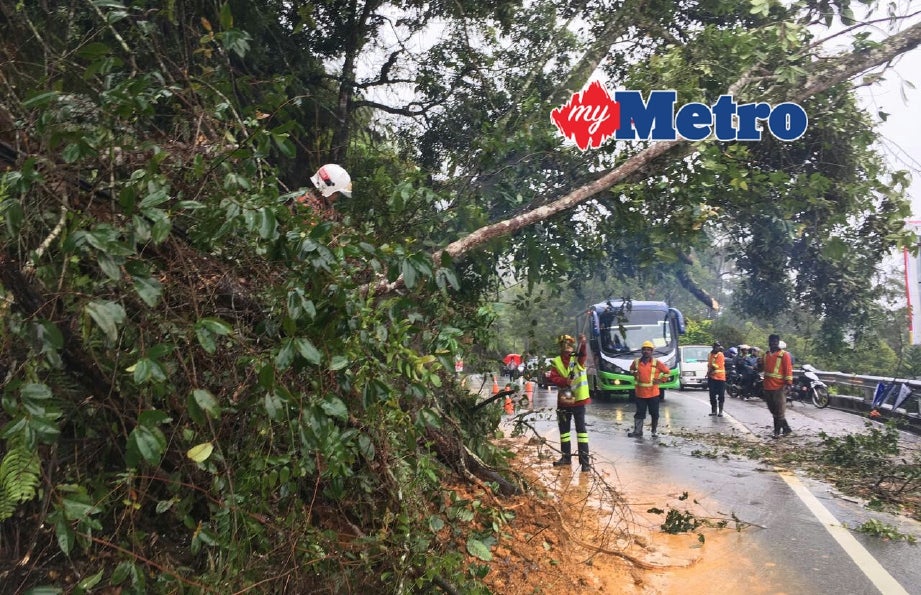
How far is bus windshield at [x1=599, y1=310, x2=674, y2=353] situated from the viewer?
2056cm

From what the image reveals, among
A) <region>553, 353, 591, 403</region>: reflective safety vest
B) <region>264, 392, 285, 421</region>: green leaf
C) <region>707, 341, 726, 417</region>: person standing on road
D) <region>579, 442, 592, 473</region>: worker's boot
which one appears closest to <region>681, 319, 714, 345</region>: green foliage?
<region>707, 341, 726, 417</region>: person standing on road

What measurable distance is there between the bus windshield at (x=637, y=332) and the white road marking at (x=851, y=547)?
12721 millimetres

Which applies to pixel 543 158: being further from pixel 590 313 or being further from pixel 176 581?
pixel 590 313

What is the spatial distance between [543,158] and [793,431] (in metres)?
7.62

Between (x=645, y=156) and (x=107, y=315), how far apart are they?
5.95 m

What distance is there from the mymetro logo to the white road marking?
384cm

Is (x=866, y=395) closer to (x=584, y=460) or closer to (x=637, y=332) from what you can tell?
(x=637, y=332)

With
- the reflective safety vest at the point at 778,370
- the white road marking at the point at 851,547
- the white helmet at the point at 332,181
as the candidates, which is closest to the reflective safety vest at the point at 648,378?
the reflective safety vest at the point at 778,370

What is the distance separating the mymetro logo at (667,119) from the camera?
7.45m

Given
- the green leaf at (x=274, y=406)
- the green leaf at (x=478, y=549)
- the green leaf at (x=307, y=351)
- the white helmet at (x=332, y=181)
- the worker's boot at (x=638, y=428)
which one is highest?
the white helmet at (x=332, y=181)

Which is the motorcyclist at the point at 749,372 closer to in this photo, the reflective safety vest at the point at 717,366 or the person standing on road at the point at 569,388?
the reflective safety vest at the point at 717,366

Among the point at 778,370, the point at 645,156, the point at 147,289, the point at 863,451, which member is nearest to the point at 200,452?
the point at 147,289

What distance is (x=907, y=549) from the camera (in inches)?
215

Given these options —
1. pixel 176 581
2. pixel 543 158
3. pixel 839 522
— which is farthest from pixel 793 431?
pixel 176 581
